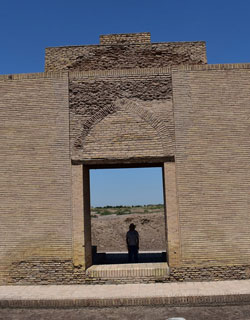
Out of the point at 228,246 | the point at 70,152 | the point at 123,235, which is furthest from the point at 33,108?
the point at 123,235

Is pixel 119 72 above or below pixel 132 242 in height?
above

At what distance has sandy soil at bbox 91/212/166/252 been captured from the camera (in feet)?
56.0

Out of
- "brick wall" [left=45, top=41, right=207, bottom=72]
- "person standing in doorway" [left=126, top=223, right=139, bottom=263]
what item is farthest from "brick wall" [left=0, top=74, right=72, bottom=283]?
"person standing in doorway" [left=126, top=223, right=139, bottom=263]

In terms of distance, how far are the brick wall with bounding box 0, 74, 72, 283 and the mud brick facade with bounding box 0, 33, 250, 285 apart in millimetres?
23

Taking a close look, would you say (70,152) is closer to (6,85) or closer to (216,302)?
(6,85)

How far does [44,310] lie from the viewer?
21.1ft

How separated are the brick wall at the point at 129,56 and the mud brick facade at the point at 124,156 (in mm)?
477

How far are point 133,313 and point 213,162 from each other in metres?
3.71

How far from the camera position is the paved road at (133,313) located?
5816 millimetres

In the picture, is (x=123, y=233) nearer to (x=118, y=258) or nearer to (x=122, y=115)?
(x=118, y=258)

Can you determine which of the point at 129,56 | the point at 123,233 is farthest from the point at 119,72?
the point at 123,233

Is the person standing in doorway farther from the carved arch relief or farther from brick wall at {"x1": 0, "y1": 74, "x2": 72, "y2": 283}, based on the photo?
the carved arch relief

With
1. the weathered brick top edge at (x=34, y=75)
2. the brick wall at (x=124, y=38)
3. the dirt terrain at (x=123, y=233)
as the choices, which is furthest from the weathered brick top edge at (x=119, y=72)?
the dirt terrain at (x=123, y=233)

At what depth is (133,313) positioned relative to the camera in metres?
6.10
